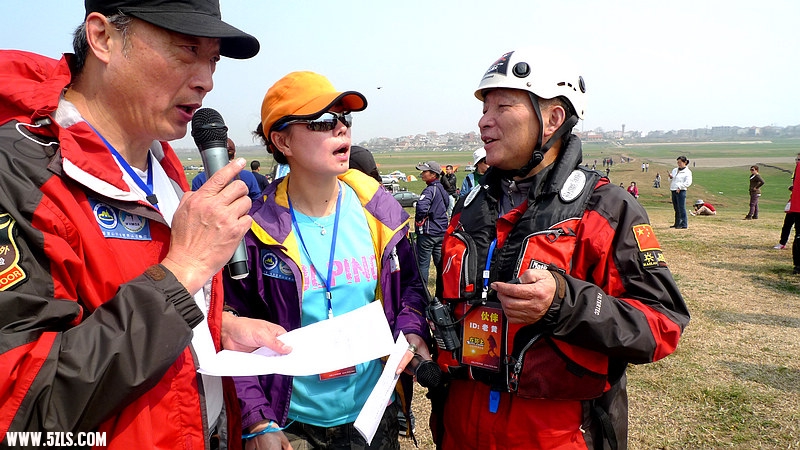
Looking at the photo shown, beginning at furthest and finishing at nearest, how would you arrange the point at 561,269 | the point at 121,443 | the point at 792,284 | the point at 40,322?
the point at 792,284 → the point at 561,269 → the point at 121,443 → the point at 40,322

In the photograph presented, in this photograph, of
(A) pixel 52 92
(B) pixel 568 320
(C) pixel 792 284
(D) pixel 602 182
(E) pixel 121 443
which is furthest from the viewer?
(C) pixel 792 284

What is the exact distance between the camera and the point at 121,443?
150 centimetres

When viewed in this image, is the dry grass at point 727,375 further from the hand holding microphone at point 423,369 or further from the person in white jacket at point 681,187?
the person in white jacket at point 681,187

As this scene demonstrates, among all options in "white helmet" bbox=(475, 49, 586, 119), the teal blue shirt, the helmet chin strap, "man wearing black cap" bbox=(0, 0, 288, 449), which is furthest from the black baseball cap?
the helmet chin strap

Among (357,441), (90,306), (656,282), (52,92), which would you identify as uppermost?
(52,92)

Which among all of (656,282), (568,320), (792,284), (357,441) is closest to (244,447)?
(357,441)

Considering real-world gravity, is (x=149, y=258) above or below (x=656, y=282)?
above

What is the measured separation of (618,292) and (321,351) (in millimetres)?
1540

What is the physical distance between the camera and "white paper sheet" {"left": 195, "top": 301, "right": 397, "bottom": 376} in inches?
75.7

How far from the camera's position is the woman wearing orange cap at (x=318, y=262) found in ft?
8.46

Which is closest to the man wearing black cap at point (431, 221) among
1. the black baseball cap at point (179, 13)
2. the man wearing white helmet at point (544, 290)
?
the man wearing white helmet at point (544, 290)

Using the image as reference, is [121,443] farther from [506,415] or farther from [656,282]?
[656,282]

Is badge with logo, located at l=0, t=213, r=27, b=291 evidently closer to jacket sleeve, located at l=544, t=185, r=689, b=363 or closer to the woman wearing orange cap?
the woman wearing orange cap

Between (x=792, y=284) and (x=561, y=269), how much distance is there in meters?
11.2
